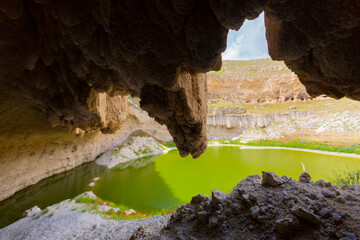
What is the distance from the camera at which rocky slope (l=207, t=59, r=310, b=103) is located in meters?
39.5

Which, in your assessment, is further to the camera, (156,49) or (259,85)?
(259,85)

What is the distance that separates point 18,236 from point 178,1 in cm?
938

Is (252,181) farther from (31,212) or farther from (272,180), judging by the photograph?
(31,212)

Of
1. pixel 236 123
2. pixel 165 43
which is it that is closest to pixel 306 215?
pixel 165 43

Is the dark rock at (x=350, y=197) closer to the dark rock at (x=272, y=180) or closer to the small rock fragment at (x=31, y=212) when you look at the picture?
the dark rock at (x=272, y=180)

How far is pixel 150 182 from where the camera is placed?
1128cm

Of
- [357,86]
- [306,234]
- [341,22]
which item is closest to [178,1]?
[341,22]

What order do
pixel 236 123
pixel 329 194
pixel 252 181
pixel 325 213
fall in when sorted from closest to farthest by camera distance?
pixel 325 213
pixel 329 194
pixel 252 181
pixel 236 123

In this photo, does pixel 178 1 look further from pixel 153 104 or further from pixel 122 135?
pixel 122 135

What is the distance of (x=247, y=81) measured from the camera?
4331 cm

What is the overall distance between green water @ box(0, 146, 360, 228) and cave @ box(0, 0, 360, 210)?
5.27 meters

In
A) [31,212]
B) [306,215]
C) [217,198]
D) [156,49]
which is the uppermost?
[156,49]

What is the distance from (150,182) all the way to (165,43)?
1114 cm

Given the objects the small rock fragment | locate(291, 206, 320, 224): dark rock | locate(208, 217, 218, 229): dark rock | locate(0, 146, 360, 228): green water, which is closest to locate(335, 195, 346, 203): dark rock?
locate(291, 206, 320, 224): dark rock
